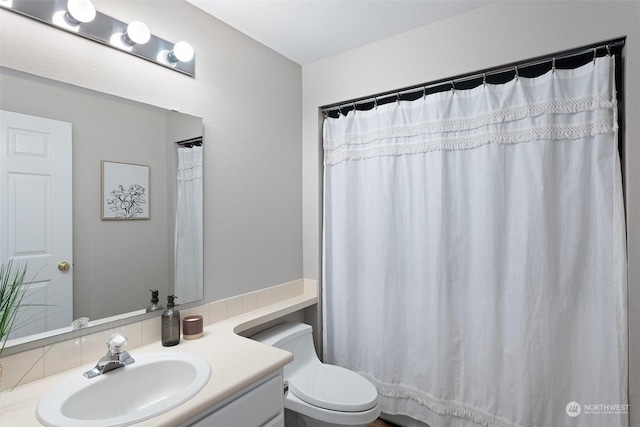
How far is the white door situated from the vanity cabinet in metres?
0.67

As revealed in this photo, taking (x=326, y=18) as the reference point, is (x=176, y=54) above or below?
below

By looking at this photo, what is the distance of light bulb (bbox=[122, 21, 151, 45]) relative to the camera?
1.35 meters

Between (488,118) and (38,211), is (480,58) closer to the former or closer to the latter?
(488,118)

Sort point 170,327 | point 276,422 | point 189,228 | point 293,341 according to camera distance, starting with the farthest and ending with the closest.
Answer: point 293,341 → point 189,228 → point 170,327 → point 276,422

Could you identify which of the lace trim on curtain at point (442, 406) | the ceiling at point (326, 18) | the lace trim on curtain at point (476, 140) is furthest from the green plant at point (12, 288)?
the lace trim on curtain at point (442, 406)

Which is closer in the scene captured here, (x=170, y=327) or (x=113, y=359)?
(x=113, y=359)

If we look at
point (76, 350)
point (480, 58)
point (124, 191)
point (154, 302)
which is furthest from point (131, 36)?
point (480, 58)

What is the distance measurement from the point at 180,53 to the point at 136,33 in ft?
0.65

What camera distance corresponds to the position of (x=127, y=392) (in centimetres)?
118

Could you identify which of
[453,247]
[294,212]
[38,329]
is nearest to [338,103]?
[294,212]

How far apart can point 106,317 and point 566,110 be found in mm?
2216

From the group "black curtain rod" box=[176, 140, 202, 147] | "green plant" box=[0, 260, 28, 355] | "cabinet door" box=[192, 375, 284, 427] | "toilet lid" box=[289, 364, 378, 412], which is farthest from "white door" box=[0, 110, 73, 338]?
"toilet lid" box=[289, 364, 378, 412]

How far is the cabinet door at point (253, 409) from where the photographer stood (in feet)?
3.44

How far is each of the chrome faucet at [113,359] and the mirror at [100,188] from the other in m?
0.17
